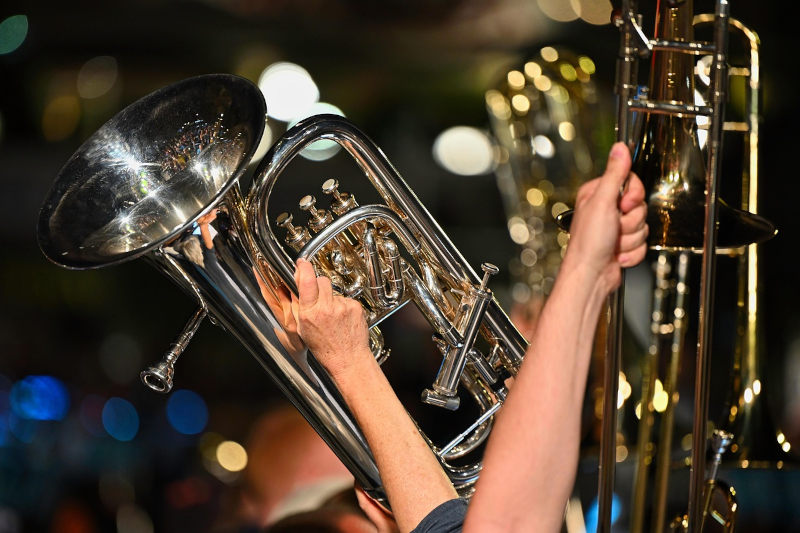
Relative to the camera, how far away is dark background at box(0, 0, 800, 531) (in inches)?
152

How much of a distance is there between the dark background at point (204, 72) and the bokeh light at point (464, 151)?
1.8 inches

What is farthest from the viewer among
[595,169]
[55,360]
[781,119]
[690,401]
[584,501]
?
[55,360]

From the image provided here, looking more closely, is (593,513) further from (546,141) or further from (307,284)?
(307,284)

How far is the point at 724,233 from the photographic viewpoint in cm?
121

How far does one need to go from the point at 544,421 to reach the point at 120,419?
344 cm

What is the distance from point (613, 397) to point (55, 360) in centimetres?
374

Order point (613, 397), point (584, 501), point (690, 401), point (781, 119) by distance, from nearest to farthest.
A: point (613, 397) → point (584, 501) → point (690, 401) → point (781, 119)

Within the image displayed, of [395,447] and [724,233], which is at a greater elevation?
[724,233]

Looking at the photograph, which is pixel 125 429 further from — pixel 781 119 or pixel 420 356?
pixel 781 119

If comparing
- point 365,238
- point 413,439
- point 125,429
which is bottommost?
point 125,429

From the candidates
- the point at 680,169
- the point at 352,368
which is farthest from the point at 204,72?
the point at 680,169

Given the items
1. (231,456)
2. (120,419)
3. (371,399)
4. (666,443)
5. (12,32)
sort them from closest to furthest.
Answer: (371,399) → (666,443) → (231,456) → (120,419) → (12,32)

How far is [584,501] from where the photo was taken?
2.41 metres

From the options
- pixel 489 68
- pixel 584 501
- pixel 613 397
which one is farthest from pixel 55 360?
pixel 613 397
